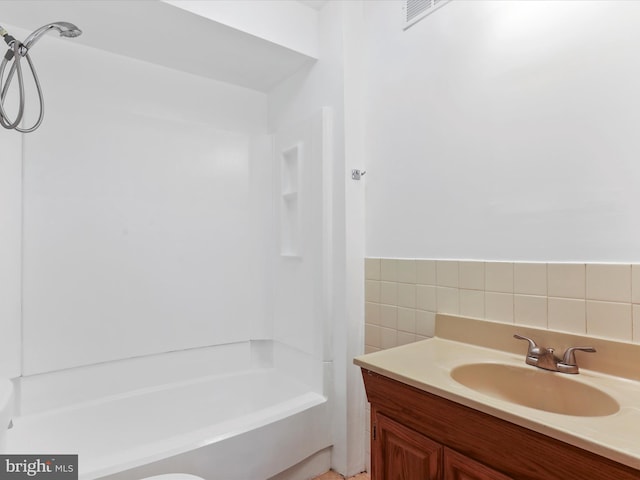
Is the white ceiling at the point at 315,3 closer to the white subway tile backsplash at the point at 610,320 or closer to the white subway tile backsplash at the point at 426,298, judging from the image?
the white subway tile backsplash at the point at 426,298

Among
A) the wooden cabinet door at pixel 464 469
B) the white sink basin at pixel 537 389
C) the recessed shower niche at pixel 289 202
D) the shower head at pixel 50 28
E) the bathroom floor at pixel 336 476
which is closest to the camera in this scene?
the wooden cabinet door at pixel 464 469

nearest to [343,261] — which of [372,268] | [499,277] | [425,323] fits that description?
[372,268]

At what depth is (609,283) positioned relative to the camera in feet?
3.69

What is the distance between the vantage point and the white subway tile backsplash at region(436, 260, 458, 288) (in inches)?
61.2

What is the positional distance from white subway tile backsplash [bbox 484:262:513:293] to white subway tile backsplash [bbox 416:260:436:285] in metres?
0.25

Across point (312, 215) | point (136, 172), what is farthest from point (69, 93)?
point (312, 215)

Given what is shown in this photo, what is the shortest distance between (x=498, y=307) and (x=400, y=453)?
66cm

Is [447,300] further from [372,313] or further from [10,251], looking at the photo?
[10,251]

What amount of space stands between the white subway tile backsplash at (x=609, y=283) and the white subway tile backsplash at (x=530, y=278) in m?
0.14

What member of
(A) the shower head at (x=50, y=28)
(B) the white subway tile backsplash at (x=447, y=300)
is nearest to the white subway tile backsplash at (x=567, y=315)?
(B) the white subway tile backsplash at (x=447, y=300)

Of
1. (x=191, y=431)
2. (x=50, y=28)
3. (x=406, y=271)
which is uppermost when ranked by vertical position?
(x=50, y=28)

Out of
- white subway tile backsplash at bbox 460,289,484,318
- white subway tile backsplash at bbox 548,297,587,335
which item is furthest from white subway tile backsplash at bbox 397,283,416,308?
white subway tile backsplash at bbox 548,297,587,335

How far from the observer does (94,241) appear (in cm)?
195

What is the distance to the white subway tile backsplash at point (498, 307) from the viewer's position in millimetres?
1360
